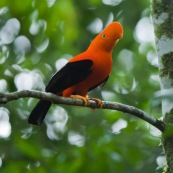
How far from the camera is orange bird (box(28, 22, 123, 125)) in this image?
11.5 ft

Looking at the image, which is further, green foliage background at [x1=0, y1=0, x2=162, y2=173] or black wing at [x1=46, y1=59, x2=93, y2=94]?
green foliage background at [x1=0, y1=0, x2=162, y2=173]

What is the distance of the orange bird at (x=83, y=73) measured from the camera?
11.5ft

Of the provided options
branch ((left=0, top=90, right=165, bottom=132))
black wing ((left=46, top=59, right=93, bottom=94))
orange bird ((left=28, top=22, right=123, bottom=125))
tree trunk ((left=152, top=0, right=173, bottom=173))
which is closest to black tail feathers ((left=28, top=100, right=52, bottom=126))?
orange bird ((left=28, top=22, right=123, bottom=125))

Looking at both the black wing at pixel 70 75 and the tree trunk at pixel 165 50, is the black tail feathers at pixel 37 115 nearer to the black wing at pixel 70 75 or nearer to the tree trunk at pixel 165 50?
the black wing at pixel 70 75

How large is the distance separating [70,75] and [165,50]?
2.97ft

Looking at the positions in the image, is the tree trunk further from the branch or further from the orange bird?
the orange bird

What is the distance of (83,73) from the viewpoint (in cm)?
354

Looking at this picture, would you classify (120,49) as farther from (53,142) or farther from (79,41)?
(53,142)

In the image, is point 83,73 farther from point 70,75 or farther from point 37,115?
point 37,115

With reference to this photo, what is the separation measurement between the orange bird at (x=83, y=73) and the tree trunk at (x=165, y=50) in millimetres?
554

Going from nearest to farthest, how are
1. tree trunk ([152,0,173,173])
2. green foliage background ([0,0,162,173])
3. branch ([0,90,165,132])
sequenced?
branch ([0,90,165,132])
tree trunk ([152,0,173,173])
green foliage background ([0,0,162,173])

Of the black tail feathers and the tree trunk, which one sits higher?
the tree trunk

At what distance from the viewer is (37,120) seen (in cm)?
350

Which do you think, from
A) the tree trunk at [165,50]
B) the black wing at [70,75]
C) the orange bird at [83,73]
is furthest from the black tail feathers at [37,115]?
the tree trunk at [165,50]
